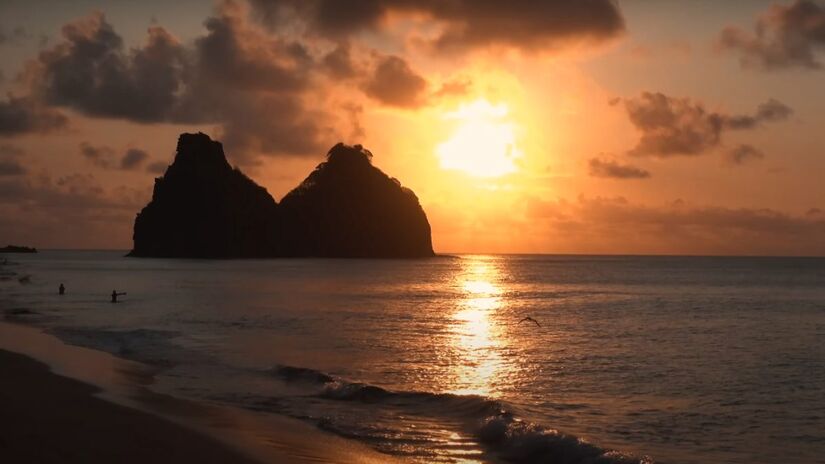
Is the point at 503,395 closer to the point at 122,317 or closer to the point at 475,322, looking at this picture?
the point at 475,322

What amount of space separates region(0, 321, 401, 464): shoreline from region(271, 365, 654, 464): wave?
2066 mm

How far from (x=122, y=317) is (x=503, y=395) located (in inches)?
1339

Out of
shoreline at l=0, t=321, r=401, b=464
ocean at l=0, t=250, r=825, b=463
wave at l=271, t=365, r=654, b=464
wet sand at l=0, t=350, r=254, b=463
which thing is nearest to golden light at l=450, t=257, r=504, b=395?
ocean at l=0, t=250, r=825, b=463

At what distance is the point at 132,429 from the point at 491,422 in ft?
28.8

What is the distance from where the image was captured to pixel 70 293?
7325 centimetres

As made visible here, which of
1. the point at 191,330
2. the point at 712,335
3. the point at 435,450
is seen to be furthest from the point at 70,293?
the point at 435,450

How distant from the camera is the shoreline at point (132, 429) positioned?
13.3 meters

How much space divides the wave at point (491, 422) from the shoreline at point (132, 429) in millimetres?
2066

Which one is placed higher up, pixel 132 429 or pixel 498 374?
pixel 132 429

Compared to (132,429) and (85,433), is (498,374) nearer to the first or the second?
(132,429)

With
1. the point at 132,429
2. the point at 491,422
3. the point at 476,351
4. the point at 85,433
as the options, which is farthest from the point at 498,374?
the point at 85,433

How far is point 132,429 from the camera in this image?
49.9 feet

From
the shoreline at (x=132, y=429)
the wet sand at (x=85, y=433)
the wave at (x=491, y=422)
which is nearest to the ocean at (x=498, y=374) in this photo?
the wave at (x=491, y=422)

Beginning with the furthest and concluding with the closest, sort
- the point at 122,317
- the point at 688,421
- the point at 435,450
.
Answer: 1. the point at 122,317
2. the point at 688,421
3. the point at 435,450
